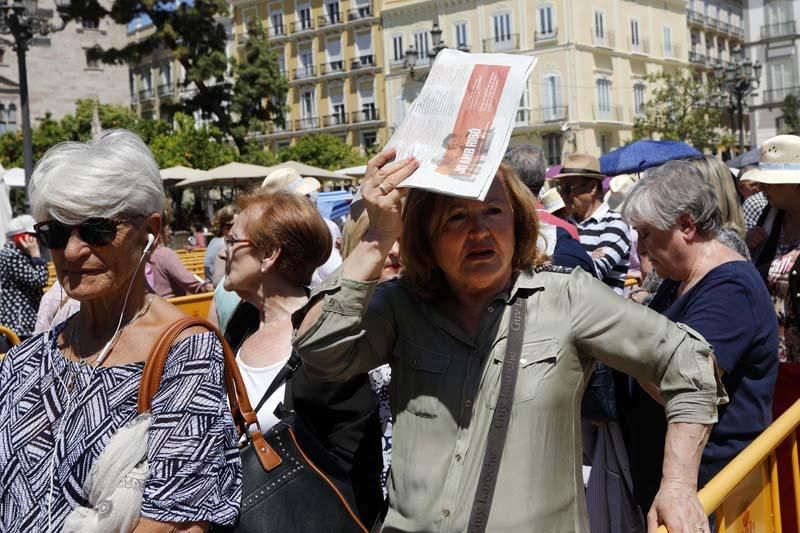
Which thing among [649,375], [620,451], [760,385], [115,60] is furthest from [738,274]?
[115,60]

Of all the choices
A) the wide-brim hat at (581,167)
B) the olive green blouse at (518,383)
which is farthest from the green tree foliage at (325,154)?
the olive green blouse at (518,383)

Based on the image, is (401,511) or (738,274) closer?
(401,511)

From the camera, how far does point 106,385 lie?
84.1 inches

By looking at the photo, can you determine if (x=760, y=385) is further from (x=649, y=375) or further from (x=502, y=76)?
(x=502, y=76)

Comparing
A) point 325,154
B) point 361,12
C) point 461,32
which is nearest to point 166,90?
point 361,12

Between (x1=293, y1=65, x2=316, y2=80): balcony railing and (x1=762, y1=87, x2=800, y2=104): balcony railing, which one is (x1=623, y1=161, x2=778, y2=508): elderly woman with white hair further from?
(x1=293, y1=65, x2=316, y2=80): balcony railing

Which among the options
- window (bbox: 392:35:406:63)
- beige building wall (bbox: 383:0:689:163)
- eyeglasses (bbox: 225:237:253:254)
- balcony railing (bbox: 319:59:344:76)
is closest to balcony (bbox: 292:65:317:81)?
balcony railing (bbox: 319:59:344:76)

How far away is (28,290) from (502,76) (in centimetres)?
610

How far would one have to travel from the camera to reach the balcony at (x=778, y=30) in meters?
55.9

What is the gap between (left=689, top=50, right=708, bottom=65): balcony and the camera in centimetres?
6085

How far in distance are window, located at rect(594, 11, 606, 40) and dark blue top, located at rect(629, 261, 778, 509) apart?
52043mm

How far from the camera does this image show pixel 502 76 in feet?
6.59

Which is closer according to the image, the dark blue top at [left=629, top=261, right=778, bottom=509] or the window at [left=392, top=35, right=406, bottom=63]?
the dark blue top at [left=629, top=261, right=778, bottom=509]

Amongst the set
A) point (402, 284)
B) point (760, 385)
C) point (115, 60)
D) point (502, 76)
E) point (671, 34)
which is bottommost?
point (760, 385)
